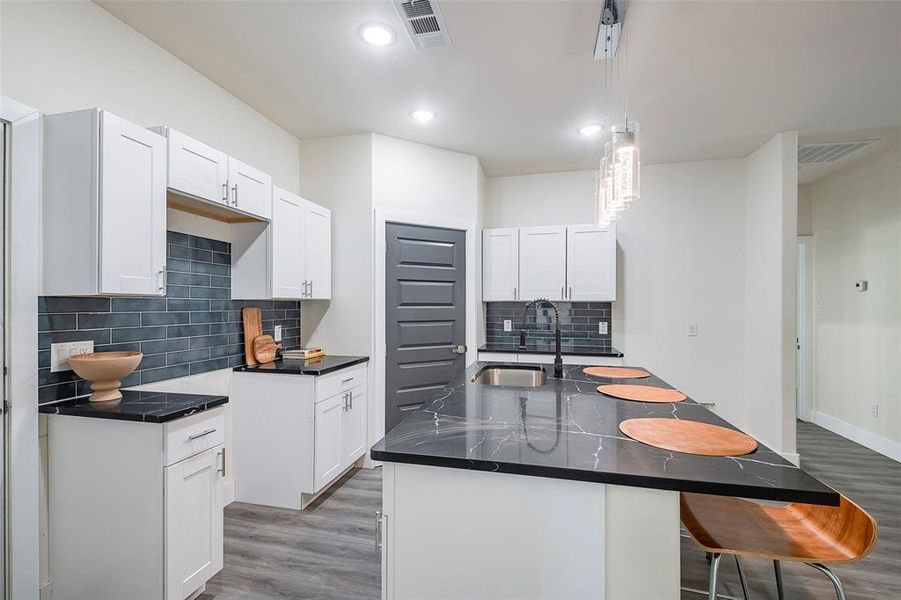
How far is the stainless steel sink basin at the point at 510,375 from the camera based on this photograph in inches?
109

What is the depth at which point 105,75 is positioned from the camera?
2.14m

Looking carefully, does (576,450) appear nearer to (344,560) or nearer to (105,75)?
(344,560)

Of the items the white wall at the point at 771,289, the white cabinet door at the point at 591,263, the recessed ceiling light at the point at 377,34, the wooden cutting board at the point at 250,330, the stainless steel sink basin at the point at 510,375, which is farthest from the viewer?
the white cabinet door at the point at 591,263

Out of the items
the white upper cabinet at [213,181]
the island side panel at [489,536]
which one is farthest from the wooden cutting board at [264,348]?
the island side panel at [489,536]

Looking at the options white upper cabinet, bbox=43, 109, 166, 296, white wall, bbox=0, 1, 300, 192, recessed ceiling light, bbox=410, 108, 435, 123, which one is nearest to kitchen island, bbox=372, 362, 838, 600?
white upper cabinet, bbox=43, 109, 166, 296

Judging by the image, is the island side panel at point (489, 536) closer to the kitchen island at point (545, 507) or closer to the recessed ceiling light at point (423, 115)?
the kitchen island at point (545, 507)

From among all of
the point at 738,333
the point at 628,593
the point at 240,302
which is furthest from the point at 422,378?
the point at 738,333

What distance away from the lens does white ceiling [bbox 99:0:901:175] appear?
2137 millimetres

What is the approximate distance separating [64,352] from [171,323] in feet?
1.91

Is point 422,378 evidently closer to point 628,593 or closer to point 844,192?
point 628,593

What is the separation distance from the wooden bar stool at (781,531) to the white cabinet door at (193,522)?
6.49 ft

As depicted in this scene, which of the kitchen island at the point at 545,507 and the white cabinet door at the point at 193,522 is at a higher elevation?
the kitchen island at the point at 545,507

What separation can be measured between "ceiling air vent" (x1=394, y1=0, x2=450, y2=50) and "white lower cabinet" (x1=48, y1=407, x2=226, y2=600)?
2.12m

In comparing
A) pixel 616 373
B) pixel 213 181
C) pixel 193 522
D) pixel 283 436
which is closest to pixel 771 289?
pixel 616 373
